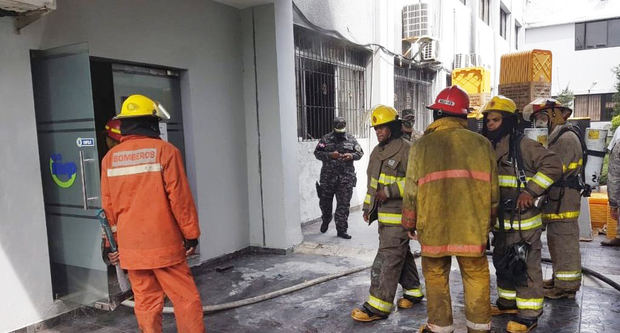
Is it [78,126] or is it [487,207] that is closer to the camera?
[487,207]

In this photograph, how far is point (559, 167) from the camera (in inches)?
137

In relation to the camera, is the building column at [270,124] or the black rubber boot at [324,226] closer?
the building column at [270,124]

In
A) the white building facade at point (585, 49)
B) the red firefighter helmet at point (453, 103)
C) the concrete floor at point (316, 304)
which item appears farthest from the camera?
the white building facade at point (585, 49)

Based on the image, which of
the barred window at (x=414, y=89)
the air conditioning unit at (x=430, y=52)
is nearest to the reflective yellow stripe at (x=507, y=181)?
the barred window at (x=414, y=89)

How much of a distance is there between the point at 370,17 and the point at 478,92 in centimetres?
544

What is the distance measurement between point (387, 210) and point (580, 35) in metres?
26.9

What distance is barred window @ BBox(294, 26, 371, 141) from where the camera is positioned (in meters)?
7.67

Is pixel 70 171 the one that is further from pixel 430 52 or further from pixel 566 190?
pixel 430 52

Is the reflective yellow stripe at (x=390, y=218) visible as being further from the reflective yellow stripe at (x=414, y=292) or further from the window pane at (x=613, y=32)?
the window pane at (x=613, y=32)

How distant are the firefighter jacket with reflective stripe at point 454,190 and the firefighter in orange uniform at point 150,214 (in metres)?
1.71

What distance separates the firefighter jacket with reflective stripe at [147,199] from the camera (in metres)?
3.07

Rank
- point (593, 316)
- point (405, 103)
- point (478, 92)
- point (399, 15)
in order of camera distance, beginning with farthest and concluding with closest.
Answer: point (478, 92) < point (405, 103) < point (399, 15) < point (593, 316)

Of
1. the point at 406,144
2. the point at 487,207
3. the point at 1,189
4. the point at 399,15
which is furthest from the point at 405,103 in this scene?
the point at 1,189

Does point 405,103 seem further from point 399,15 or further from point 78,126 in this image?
point 78,126
